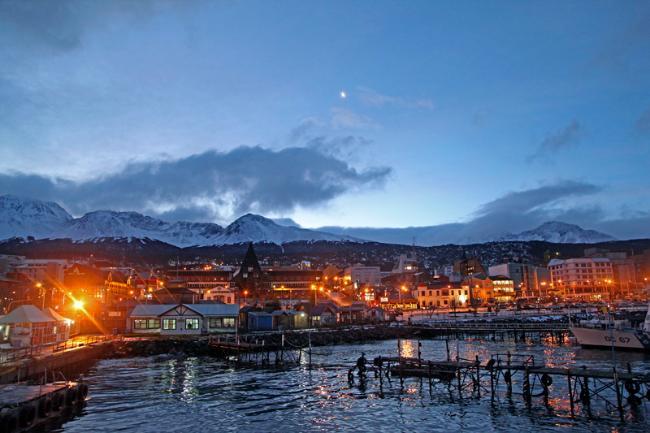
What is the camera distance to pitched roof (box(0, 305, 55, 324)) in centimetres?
5400

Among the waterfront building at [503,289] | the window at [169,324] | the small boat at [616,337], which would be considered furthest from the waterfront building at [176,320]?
the waterfront building at [503,289]

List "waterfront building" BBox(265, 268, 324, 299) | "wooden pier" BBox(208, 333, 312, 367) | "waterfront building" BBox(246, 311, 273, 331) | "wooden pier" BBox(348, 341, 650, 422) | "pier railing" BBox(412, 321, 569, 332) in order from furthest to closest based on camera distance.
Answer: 1. "waterfront building" BBox(265, 268, 324, 299)
2. "waterfront building" BBox(246, 311, 273, 331)
3. "pier railing" BBox(412, 321, 569, 332)
4. "wooden pier" BBox(208, 333, 312, 367)
5. "wooden pier" BBox(348, 341, 650, 422)

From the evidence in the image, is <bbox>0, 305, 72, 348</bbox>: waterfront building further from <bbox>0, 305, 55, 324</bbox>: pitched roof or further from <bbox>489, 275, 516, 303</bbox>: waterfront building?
<bbox>489, 275, 516, 303</bbox>: waterfront building

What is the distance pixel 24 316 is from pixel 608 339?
71.1 meters

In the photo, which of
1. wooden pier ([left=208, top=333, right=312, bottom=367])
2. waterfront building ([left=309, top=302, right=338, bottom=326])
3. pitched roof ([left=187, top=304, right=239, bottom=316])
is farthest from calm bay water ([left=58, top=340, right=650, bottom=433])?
waterfront building ([left=309, top=302, right=338, bottom=326])

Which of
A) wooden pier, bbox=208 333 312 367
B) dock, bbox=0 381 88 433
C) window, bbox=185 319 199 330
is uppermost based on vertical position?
window, bbox=185 319 199 330

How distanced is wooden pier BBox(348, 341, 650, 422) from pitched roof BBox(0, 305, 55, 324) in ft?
123

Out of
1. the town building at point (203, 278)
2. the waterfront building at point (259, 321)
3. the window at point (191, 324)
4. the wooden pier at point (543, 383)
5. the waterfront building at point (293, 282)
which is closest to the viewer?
the wooden pier at point (543, 383)

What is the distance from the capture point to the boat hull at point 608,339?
199 ft

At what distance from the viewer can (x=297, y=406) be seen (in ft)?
113

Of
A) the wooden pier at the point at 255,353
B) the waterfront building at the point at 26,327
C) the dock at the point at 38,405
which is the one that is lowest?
the wooden pier at the point at 255,353

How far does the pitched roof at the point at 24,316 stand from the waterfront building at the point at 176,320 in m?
24.1

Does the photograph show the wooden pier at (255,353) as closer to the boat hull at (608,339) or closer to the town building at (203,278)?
the boat hull at (608,339)

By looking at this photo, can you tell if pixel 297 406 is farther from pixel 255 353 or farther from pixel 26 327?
pixel 26 327
